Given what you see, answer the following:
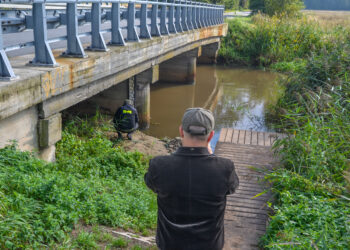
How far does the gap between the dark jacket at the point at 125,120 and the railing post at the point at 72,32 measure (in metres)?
2.63

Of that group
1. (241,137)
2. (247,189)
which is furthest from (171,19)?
(247,189)

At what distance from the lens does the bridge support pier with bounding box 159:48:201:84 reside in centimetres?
1961

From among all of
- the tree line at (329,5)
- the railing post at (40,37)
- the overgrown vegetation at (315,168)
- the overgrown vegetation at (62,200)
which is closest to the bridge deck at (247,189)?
the overgrown vegetation at (315,168)

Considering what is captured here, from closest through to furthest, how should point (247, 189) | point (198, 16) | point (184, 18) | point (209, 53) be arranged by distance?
point (247, 189) → point (184, 18) → point (198, 16) → point (209, 53)

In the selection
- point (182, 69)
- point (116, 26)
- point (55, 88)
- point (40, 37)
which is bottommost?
point (182, 69)

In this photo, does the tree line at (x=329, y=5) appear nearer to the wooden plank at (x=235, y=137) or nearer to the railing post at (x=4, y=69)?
the wooden plank at (x=235, y=137)

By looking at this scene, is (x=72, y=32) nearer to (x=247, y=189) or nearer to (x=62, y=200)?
(x=62, y=200)

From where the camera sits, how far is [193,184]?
257 cm

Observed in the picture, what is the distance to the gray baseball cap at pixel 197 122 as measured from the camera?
251cm

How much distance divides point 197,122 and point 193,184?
0.39 meters

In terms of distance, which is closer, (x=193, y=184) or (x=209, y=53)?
(x=193, y=184)

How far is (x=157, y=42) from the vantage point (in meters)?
11.5

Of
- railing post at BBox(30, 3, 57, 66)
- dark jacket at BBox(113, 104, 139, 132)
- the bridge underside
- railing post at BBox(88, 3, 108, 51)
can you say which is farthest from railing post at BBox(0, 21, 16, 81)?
dark jacket at BBox(113, 104, 139, 132)

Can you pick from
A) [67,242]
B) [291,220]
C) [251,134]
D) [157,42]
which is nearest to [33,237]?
[67,242]
